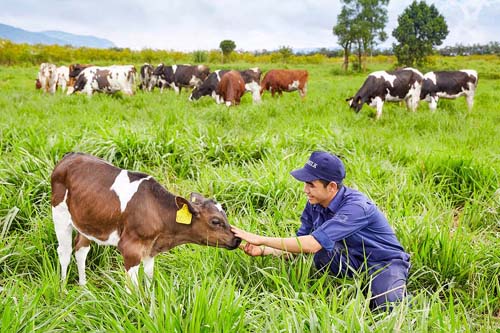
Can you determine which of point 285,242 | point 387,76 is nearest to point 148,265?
point 285,242

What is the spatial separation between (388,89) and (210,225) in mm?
9187

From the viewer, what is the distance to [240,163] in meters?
5.60

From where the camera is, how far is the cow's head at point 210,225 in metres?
3.02

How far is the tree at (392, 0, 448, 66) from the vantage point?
3192 cm

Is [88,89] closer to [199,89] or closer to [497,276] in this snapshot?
[199,89]

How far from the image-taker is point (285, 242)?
3031mm

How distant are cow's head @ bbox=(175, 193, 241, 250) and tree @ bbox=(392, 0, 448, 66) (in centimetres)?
3177

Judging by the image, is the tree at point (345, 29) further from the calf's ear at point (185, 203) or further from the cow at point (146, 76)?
the calf's ear at point (185, 203)

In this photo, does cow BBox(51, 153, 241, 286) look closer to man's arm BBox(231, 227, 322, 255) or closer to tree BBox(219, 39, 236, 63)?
man's arm BBox(231, 227, 322, 255)

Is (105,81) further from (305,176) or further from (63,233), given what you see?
(305,176)

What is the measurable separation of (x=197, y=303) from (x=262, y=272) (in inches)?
31.2

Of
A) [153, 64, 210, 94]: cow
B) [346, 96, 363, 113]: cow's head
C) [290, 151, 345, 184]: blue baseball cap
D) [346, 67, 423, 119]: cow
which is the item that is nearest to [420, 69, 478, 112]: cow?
[346, 67, 423, 119]: cow

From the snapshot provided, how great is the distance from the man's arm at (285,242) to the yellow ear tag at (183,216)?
316 millimetres

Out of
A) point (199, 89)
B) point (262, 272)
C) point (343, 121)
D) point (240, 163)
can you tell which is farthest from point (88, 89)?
point (262, 272)
